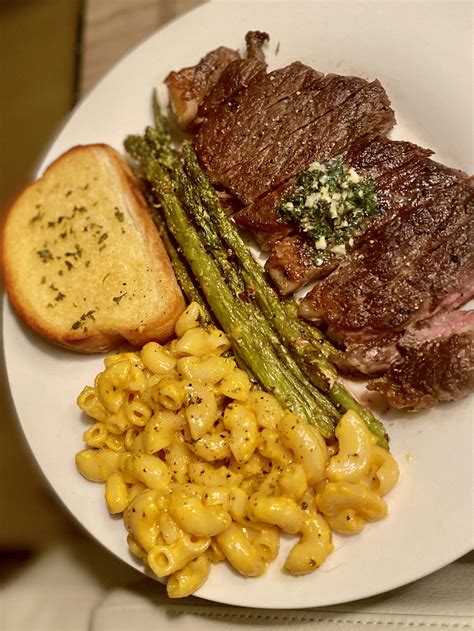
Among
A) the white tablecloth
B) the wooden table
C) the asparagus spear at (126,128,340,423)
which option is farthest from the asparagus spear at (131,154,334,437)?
the wooden table

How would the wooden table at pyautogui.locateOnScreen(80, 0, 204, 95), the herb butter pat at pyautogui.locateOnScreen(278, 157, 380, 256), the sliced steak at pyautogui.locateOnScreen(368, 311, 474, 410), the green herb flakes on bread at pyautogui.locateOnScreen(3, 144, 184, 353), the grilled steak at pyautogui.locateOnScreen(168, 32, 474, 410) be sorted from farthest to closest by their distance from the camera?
the wooden table at pyautogui.locateOnScreen(80, 0, 204, 95) → the green herb flakes on bread at pyautogui.locateOnScreen(3, 144, 184, 353) → the herb butter pat at pyautogui.locateOnScreen(278, 157, 380, 256) → the grilled steak at pyautogui.locateOnScreen(168, 32, 474, 410) → the sliced steak at pyautogui.locateOnScreen(368, 311, 474, 410)

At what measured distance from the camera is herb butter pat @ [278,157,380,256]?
2934 millimetres

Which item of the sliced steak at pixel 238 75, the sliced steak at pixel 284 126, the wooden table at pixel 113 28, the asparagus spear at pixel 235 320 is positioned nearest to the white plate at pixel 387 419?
the sliced steak at pixel 238 75

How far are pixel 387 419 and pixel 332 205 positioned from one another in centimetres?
105

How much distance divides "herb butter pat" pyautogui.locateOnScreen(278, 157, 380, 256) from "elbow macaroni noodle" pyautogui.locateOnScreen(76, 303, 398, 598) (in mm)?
707

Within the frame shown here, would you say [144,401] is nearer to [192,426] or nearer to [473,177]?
[192,426]

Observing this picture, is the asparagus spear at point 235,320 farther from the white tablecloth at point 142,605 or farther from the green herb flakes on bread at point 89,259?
the white tablecloth at point 142,605

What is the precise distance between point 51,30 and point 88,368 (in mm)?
A: 3088

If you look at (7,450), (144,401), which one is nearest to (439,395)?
(144,401)

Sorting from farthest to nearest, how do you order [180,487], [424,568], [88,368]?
[88,368] < [180,487] < [424,568]

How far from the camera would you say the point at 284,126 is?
317cm

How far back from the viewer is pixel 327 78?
10.5 ft

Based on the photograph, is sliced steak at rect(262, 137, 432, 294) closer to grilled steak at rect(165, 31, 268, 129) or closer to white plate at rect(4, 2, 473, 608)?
white plate at rect(4, 2, 473, 608)

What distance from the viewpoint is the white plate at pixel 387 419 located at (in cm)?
271
